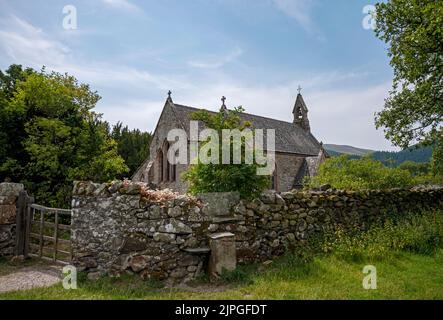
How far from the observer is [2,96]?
11.3m

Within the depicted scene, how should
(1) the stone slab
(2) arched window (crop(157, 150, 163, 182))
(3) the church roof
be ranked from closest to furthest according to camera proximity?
(1) the stone slab
(2) arched window (crop(157, 150, 163, 182))
(3) the church roof

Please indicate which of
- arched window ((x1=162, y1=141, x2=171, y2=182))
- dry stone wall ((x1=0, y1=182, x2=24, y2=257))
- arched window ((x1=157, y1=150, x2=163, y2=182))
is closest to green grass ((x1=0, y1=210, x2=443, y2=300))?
dry stone wall ((x1=0, y1=182, x2=24, y2=257))

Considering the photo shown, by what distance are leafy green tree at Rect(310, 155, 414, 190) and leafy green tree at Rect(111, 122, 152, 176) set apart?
2170 centimetres

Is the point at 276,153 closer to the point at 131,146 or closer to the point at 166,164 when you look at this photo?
the point at 166,164

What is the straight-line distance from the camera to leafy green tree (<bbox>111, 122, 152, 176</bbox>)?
104 ft

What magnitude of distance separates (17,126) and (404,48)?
16.7m

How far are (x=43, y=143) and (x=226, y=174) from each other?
8420 millimetres

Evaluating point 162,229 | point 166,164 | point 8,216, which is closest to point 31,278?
point 8,216

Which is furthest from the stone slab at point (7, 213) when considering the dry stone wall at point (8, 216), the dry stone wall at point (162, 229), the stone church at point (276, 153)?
the stone church at point (276, 153)

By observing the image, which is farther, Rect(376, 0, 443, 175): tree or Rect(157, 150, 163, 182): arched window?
Rect(157, 150, 163, 182): arched window

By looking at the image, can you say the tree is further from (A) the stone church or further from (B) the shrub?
(A) the stone church

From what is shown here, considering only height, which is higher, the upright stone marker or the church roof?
the church roof
